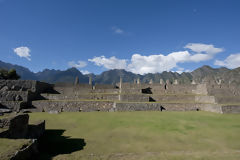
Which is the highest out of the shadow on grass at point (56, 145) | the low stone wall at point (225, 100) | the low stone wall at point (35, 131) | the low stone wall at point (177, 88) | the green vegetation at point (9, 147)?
the low stone wall at point (177, 88)

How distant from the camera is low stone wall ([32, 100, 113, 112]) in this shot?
40.6 feet

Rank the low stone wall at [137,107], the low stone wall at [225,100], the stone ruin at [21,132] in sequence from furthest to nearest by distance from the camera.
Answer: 1. the low stone wall at [225,100]
2. the low stone wall at [137,107]
3. the stone ruin at [21,132]

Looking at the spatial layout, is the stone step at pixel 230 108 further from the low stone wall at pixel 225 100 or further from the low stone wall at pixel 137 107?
the low stone wall at pixel 137 107

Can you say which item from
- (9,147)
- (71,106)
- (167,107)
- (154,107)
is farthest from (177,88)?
(9,147)

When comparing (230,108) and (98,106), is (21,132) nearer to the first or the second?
(98,106)

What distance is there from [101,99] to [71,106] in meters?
3.94

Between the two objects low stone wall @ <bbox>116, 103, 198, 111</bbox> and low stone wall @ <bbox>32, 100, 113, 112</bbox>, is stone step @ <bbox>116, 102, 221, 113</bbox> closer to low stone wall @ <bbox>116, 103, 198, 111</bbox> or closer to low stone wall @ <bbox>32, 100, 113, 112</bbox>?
low stone wall @ <bbox>116, 103, 198, 111</bbox>

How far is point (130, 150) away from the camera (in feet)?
14.1

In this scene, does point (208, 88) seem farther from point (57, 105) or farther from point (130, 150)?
point (57, 105)

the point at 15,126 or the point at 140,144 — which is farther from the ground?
the point at 15,126

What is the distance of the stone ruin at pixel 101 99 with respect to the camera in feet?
40.7

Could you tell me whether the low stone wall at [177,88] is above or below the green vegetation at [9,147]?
above

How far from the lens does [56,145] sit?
15.3 feet

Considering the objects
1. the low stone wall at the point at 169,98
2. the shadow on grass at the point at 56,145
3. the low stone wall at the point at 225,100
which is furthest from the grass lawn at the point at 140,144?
the low stone wall at the point at 225,100
